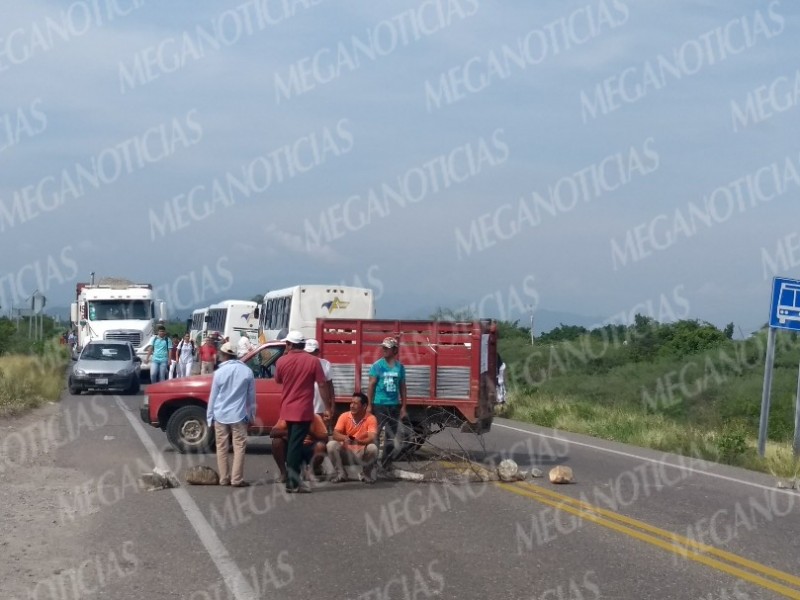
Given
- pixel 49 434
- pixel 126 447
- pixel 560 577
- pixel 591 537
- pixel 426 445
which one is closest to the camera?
pixel 560 577

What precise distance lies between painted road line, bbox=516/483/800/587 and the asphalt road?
24 millimetres

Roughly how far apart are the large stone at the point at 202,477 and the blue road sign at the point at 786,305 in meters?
10.4

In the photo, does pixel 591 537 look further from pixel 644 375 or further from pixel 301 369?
pixel 644 375

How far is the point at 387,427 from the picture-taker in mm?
14602

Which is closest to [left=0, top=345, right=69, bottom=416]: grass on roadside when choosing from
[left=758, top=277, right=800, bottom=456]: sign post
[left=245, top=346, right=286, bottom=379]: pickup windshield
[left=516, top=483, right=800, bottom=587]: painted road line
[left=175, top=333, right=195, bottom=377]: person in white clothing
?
[left=175, top=333, right=195, bottom=377]: person in white clothing

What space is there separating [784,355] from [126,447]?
33841mm

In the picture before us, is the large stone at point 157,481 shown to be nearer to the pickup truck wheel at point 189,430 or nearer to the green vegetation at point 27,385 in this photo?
the pickup truck wheel at point 189,430

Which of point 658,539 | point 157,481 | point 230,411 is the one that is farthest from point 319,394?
point 658,539

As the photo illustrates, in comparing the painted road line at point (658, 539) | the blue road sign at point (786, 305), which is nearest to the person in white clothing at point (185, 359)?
the blue road sign at point (786, 305)

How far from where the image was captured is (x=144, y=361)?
39188 millimetres

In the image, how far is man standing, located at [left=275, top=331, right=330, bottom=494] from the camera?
1296 cm

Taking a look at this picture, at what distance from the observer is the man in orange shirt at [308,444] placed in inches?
525

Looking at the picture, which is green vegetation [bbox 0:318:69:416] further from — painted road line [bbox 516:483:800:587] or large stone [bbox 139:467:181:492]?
painted road line [bbox 516:483:800:587]

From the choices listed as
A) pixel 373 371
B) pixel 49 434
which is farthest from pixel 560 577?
pixel 49 434
